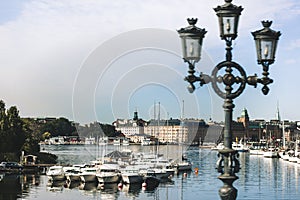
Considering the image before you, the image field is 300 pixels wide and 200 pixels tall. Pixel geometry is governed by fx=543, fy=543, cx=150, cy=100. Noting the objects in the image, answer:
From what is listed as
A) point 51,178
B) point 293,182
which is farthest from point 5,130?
point 293,182

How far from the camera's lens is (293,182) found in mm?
60438

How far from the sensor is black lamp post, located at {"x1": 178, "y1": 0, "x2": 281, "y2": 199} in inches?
361

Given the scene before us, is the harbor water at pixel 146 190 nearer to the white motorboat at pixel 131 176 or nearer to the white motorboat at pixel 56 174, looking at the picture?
the white motorboat at pixel 56 174

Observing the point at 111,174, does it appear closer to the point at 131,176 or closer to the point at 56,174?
the point at 131,176

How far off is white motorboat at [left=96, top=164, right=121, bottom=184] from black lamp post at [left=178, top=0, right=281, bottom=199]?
4458 cm

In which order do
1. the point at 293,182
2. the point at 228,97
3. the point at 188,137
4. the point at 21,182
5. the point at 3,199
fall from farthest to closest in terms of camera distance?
the point at 188,137 < the point at 293,182 < the point at 21,182 < the point at 3,199 < the point at 228,97

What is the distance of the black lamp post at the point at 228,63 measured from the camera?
30.1 feet

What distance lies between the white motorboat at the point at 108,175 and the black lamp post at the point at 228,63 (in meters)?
44.6

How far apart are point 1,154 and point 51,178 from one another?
51.8 ft

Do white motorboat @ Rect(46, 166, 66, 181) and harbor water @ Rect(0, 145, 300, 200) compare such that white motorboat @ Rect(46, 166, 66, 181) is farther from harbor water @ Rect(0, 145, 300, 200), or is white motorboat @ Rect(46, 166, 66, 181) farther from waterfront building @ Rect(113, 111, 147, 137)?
waterfront building @ Rect(113, 111, 147, 137)

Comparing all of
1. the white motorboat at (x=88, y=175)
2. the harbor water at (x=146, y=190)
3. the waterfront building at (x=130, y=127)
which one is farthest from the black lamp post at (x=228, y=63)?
the waterfront building at (x=130, y=127)

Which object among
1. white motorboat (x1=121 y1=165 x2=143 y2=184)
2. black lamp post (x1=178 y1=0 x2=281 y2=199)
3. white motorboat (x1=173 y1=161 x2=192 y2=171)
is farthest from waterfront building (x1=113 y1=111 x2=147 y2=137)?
black lamp post (x1=178 y1=0 x2=281 y2=199)

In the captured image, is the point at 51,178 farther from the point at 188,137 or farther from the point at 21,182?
the point at 188,137

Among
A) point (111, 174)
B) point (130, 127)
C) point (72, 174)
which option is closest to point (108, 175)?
point (111, 174)
